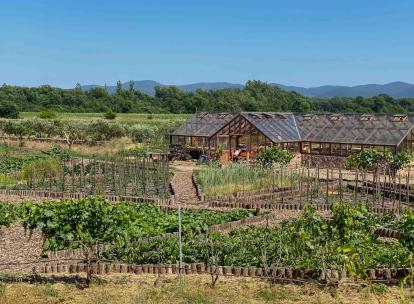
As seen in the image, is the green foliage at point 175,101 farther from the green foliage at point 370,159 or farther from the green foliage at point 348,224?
the green foliage at point 348,224

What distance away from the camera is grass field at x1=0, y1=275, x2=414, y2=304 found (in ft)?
28.0

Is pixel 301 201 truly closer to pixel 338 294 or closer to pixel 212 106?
pixel 338 294

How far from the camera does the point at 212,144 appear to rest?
34844 millimetres

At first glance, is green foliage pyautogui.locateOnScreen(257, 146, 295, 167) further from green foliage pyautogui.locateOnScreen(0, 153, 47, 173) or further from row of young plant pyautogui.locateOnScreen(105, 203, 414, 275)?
row of young plant pyautogui.locateOnScreen(105, 203, 414, 275)

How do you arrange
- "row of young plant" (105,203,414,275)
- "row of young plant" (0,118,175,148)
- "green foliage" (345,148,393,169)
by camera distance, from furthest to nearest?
"row of young plant" (0,118,175,148), "green foliage" (345,148,393,169), "row of young plant" (105,203,414,275)

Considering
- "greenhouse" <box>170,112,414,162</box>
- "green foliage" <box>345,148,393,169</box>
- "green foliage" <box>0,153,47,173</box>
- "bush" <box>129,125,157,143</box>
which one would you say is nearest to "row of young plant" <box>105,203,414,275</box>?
"green foliage" <box>345,148,393,169</box>

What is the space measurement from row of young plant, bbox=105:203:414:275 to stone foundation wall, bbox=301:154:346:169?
1835cm

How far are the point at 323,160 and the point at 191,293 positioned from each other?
24.0 meters

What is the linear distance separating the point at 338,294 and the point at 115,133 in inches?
1430

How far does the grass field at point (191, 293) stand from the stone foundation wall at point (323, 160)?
21489mm

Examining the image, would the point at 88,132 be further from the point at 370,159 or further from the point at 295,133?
the point at 370,159

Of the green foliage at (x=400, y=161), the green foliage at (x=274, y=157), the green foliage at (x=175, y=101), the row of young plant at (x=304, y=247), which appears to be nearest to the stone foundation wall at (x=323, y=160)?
the green foliage at (x=274, y=157)

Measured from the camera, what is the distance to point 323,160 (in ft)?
104

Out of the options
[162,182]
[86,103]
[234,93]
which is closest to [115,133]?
[162,182]
